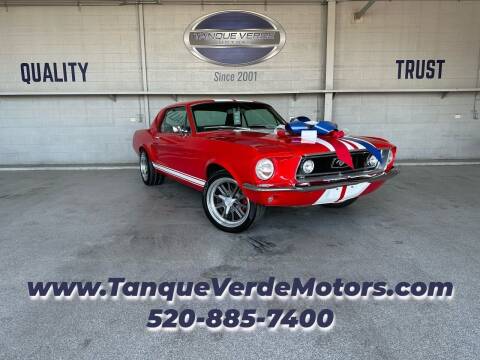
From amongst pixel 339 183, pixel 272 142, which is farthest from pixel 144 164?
pixel 339 183

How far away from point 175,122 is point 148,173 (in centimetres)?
137

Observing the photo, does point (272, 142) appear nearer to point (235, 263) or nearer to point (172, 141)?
point (235, 263)

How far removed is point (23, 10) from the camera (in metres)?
7.77

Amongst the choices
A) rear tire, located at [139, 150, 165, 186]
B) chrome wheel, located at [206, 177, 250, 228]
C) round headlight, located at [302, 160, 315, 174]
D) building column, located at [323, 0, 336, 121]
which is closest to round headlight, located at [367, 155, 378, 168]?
round headlight, located at [302, 160, 315, 174]

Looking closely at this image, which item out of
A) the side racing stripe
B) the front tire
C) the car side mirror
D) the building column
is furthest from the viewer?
the building column

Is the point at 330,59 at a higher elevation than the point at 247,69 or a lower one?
higher

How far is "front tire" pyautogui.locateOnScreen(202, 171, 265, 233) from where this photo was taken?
3383 millimetres

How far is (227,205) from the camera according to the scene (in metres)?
3.57

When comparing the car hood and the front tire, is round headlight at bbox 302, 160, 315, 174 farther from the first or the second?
the front tire

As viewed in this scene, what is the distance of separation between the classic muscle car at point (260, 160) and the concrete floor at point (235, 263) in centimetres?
41

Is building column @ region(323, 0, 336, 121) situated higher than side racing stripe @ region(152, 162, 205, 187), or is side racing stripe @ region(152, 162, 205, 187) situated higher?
building column @ region(323, 0, 336, 121)

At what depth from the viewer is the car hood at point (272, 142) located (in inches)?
119

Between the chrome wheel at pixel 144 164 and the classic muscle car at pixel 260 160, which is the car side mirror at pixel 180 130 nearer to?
the classic muscle car at pixel 260 160

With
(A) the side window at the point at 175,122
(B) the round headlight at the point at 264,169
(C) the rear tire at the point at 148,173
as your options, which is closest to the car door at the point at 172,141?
(A) the side window at the point at 175,122
